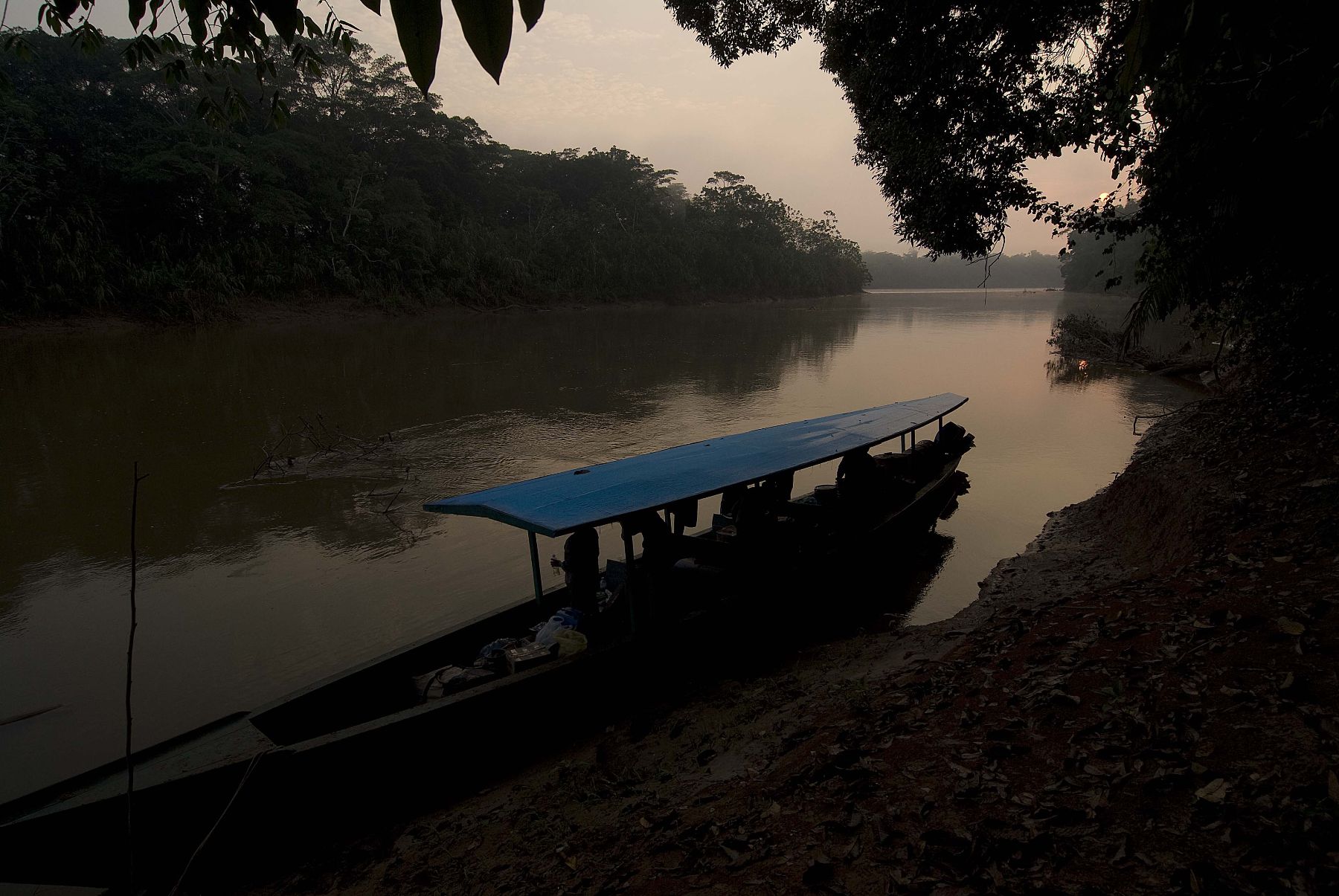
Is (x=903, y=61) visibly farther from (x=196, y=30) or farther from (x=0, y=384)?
(x=0, y=384)

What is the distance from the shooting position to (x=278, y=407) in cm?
1388

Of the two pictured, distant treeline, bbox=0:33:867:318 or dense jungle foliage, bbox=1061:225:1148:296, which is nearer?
distant treeline, bbox=0:33:867:318

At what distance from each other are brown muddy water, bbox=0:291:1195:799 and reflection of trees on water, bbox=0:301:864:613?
0.07 metres

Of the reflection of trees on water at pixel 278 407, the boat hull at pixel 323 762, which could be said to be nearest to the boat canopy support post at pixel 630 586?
the boat hull at pixel 323 762

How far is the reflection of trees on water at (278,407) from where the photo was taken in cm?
814

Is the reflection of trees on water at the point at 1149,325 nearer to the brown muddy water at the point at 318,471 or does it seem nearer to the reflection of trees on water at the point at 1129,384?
the reflection of trees on water at the point at 1129,384

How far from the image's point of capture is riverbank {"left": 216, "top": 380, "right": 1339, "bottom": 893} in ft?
7.22

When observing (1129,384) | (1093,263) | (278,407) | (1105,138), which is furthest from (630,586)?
(1093,263)

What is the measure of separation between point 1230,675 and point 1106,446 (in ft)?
32.2

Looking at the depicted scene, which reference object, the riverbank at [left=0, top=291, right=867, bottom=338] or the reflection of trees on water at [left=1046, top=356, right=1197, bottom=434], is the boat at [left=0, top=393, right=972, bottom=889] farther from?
the riverbank at [left=0, top=291, right=867, bottom=338]

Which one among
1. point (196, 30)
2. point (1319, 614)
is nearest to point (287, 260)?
point (196, 30)

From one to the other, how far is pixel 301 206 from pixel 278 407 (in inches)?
815

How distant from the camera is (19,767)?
13.8 ft

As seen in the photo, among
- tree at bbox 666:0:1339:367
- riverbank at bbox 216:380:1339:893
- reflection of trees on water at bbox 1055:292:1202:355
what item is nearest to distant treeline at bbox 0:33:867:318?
riverbank at bbox 216:380:1339:893
